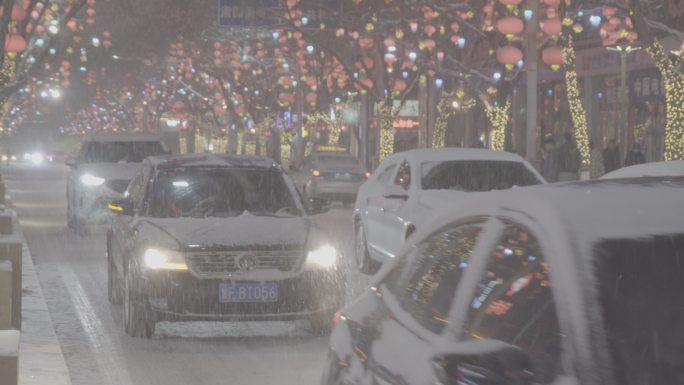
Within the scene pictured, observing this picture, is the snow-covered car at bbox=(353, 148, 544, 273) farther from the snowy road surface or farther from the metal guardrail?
the metal guardrail

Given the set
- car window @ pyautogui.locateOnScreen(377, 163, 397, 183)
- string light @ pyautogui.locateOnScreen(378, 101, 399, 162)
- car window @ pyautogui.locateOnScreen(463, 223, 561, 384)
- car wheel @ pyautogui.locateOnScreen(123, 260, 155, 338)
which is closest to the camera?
car window @ pyautogui.locateOnScreen(463, 223, 561, 384)

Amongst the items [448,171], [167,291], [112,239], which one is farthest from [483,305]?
[448,171]

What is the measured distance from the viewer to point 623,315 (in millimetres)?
3623

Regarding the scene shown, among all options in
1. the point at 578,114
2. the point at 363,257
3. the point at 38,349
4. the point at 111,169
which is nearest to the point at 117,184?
the point at 111,169

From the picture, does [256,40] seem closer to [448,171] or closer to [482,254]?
[448,171]

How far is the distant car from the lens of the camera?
1427 inches

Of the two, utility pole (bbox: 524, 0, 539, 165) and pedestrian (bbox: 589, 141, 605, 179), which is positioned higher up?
utility pole (bbox: 524, 0, 539, 165)

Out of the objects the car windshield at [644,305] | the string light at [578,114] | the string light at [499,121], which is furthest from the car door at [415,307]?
the string light at [499,121]

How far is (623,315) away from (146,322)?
7.43 metres

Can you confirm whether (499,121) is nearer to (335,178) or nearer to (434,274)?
(335,178)

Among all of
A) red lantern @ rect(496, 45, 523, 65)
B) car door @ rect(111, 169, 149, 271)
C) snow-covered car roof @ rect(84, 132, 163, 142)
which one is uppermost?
red lantern @ rect(496, 45, 523, 65)

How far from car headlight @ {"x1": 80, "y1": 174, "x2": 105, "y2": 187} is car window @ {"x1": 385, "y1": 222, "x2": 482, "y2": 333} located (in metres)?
18.2

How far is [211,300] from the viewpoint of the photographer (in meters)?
10.4

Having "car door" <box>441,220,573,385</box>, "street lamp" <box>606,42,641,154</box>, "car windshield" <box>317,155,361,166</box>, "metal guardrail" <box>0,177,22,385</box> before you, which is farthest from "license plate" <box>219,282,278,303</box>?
"car windshield" <box>317,155,361,166</box>
